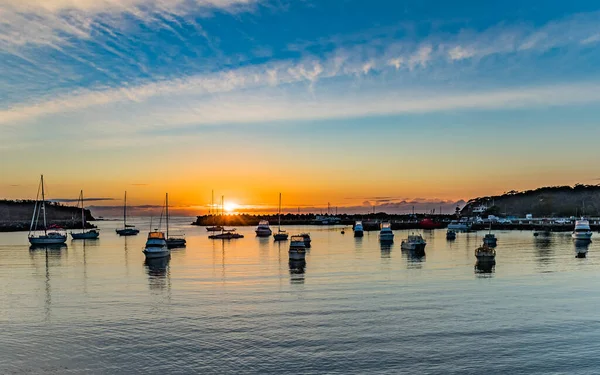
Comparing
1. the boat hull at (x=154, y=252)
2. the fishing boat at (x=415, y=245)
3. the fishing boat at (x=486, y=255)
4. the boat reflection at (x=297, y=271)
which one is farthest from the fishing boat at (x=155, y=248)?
the fishing boat at (x=486, y=255)

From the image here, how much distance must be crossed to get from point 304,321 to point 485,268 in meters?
37.4

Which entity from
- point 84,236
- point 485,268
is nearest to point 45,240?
point 84,236

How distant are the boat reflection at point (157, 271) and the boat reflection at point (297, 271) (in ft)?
44.2

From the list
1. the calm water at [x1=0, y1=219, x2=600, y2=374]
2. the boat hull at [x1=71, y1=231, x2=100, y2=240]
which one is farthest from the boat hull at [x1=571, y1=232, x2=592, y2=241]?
the boat hull at [x1=71, y1=231, x2=100, y2=240]

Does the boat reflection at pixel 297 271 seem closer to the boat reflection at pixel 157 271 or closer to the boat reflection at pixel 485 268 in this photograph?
the boat reflection at pixel 157 271

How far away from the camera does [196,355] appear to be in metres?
25.3

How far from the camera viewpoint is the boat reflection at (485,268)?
56312 millimetres

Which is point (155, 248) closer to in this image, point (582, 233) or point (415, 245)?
point (415, 245)

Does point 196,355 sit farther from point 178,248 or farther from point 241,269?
point 178,248

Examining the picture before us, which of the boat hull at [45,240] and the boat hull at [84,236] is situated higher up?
the boat hull at [45,240]

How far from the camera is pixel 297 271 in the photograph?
196 feet

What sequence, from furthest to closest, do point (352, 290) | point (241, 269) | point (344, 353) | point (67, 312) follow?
point (241, 269) → point (352, 290) → point (67, 312) → point (344, 353)

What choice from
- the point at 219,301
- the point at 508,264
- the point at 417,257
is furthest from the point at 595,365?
the point at 417,257

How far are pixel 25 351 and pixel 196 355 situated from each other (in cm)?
954
